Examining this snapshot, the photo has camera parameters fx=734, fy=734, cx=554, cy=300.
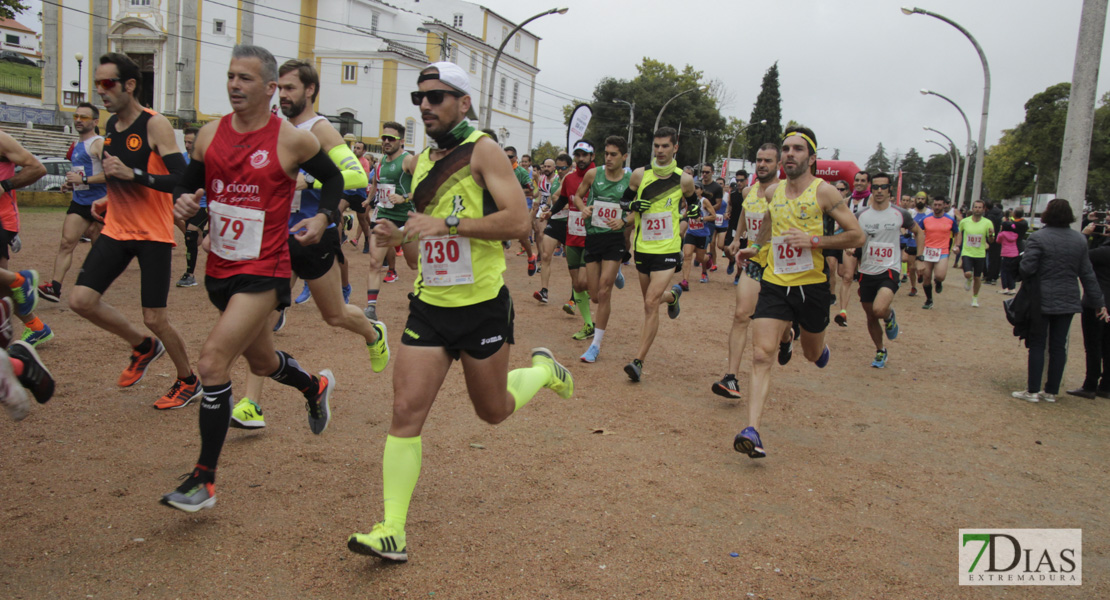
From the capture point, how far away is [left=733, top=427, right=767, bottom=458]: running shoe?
4879mm

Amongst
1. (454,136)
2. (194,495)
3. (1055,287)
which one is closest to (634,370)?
(454,136)

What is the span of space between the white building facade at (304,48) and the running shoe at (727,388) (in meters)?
33.4

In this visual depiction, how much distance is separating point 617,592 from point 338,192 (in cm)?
260

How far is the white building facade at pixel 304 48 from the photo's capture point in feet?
159

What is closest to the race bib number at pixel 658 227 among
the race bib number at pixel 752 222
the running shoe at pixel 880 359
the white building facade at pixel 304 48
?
the race bib number at pixel 752 222

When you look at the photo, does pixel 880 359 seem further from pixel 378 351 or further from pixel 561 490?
pixel 378 351

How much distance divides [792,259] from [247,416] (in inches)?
160

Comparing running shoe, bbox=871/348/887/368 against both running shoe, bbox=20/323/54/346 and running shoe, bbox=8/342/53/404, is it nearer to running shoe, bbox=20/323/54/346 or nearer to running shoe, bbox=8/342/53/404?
running shoe, bbox=8/342/53/404

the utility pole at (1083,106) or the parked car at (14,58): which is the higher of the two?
the parked car at (14,58)

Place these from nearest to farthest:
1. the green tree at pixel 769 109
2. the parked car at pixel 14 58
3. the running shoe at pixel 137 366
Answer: the running shoe at pixel 137 366 < the parked car at pixel 14 58 < the green tree at pixel 769 109

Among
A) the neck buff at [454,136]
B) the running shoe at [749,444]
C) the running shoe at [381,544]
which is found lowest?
the running shoe at [381,544]

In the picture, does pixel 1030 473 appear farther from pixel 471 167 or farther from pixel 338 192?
pixel 338 192

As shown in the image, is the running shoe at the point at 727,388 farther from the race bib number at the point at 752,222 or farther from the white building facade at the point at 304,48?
the white building facade at the point at 304,48

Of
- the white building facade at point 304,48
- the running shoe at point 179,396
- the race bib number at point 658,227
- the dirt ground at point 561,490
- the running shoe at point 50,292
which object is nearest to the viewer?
the dirt ground at point 561,490
